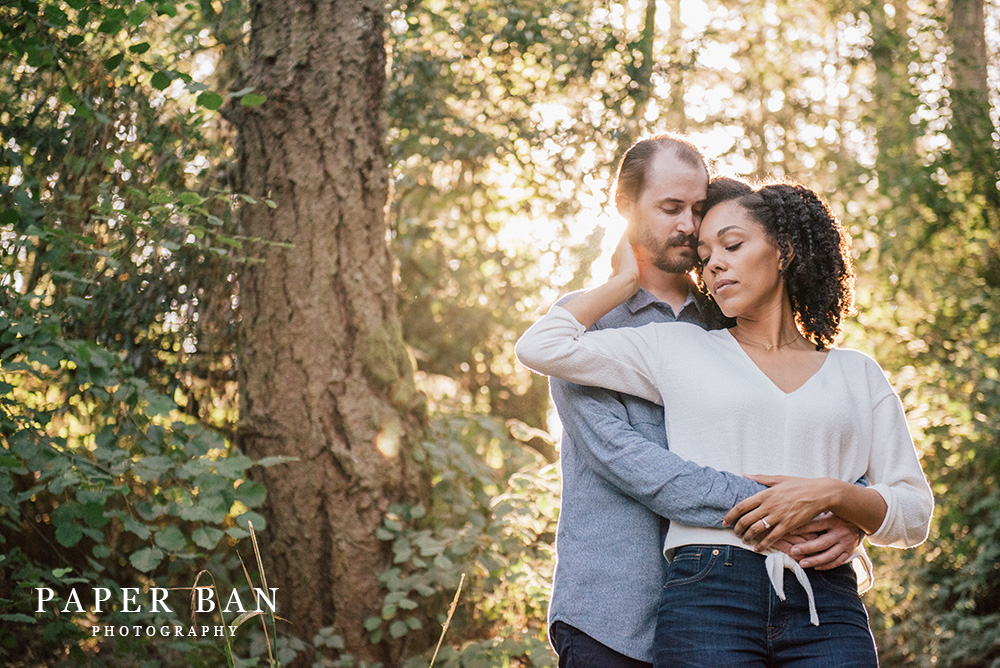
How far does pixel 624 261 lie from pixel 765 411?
0.62 metres

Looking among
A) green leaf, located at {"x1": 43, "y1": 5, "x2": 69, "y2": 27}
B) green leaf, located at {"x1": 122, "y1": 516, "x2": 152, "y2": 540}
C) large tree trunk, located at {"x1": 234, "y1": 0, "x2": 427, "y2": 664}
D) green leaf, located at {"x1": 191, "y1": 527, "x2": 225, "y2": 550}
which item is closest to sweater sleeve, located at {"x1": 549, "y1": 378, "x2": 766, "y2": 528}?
green leaf, located at {"x1": 191, "y1": 527, "x2": 225, "y2": 550}

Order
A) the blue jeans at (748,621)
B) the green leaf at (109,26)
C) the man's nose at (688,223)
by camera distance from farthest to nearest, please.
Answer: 1. the green leaf at (109,26)
2. the man's nose at (688,223)
3. the blue jeans at (748,621)

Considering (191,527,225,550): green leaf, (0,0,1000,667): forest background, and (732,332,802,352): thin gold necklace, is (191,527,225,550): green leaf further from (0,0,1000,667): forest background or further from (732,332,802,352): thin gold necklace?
(732,332,802,352): thin gold necklace

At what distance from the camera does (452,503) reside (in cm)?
374

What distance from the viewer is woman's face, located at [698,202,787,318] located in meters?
2.04

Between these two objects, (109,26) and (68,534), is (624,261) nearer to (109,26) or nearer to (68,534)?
(109,26)

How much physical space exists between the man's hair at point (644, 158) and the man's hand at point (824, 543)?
3.39ft

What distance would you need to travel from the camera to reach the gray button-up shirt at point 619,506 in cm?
181

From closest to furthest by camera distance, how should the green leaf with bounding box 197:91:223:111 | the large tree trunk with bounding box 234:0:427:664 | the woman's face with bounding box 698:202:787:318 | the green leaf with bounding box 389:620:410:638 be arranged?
the woman's face with bounding box 698:202:787:318 < the green leaf with bounding box 197:91:223:111 < the green leaf with bounding box 389:620:410:638 < the large tree trunk with bounding box 234:0:427:664

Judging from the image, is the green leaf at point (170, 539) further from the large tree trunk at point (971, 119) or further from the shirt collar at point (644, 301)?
the large tree trunk at point (971, 119)

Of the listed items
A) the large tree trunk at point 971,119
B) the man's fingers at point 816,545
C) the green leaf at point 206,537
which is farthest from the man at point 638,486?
the large tree trunk at point 971,119

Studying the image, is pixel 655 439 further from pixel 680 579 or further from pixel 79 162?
pixel 79 162

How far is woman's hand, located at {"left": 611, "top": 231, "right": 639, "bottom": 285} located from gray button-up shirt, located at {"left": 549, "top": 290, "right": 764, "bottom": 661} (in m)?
0.37

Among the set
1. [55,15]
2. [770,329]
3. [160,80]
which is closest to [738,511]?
[770,329]
